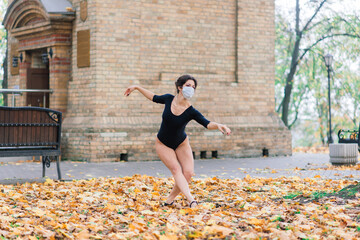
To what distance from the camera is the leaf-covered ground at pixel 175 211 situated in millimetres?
5215

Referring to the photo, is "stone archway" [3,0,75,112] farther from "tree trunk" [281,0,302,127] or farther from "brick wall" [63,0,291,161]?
"tree trunk" [281,0,302,127]

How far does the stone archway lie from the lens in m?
15.6

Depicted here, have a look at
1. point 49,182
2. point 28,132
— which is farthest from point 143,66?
point 49,182

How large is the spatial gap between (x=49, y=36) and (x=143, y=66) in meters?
3.00

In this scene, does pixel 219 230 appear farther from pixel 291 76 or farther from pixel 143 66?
pixel 291 76

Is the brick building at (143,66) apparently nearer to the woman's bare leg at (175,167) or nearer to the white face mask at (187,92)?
the woman's bare leg at (175,167)

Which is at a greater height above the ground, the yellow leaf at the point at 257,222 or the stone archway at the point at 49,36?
the stone archway at the point at 49,36

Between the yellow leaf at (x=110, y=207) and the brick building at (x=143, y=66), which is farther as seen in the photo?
the brick building at (x=143, y=66)

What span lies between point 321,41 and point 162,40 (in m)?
14.2

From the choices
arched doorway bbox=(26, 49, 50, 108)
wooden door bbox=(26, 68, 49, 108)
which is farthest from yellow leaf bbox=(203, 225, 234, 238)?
wooden door bbox=(26, 68, 49, 108)

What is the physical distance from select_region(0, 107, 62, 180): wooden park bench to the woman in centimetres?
359

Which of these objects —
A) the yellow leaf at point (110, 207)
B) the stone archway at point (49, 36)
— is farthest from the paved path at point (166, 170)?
the yellow leaf at point (110, 207)

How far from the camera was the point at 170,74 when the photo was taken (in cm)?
1572

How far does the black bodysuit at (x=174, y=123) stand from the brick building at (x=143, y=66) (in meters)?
7.77
